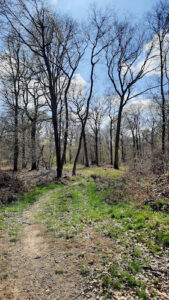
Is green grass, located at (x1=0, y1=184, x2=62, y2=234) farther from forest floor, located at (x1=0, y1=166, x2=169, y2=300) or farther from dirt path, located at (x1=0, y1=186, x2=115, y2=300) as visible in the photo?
dirt path, located at (x1=0, y1=186, x2=115, y2=300)

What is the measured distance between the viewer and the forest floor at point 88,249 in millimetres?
3496

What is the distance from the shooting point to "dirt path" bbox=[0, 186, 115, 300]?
11.3 feet

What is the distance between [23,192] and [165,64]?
62.1 feet

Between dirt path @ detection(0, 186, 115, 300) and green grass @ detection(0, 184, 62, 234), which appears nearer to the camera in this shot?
dirt path @ detection(0, 186, 115, 300)

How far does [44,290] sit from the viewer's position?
352cm

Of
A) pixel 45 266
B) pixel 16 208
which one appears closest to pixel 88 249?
pixel 45 266

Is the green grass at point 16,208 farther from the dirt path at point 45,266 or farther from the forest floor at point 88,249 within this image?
the dirt path at point 45,266

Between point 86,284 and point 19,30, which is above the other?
point 19,30

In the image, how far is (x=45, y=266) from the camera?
423 centimetres

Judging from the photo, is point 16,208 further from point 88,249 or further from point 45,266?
point 88,249

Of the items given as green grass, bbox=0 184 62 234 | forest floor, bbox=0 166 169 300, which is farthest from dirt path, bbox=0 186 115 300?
green grass, bbox=0 184 62 234

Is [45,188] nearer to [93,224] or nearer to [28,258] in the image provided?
[93,224]

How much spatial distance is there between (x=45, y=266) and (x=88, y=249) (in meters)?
1.29

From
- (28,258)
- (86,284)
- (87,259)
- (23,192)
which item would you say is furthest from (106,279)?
(23,192)
